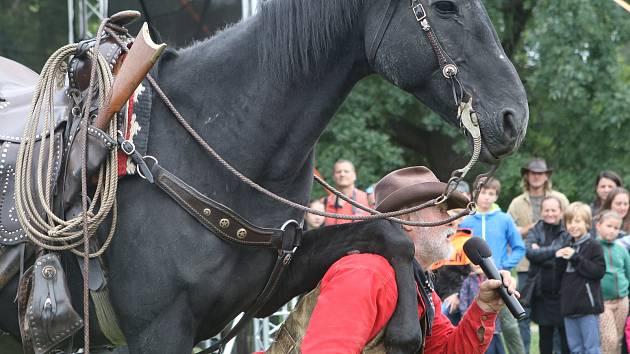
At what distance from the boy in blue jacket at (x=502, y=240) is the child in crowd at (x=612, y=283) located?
0.67 metres

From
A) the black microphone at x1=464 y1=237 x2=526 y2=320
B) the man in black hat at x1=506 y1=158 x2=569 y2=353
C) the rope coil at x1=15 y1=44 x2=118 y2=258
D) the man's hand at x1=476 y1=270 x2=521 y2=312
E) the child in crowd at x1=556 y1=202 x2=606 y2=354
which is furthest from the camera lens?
the man in black hat at x1=506 y1=158 x2=569 y2=353

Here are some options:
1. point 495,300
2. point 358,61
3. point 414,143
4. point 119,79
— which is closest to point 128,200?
point 119,79

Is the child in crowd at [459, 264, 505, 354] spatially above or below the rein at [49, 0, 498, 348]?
A: below

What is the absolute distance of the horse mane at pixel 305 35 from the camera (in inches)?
121

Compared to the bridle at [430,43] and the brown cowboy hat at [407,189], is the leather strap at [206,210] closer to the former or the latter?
the bridle at [430,43]

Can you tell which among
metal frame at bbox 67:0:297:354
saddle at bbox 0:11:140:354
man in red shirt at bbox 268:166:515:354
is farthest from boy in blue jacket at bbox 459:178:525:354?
saddle at bbox 0:11:140:354

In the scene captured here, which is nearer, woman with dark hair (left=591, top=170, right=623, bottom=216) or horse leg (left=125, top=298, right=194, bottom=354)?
horse leg (left=125, top=298, right=194, bottom=354)

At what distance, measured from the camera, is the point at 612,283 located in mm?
7781

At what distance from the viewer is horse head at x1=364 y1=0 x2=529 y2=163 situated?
288cm

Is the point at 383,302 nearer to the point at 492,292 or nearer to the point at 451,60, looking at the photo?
the point at 492,292

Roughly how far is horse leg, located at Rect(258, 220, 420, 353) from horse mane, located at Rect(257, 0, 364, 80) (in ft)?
1.84

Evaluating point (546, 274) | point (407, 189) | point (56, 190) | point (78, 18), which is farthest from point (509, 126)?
point (78, 18)

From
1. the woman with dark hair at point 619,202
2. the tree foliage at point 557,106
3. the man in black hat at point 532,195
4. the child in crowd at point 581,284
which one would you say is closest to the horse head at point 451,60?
the child in crowd at point 581,284

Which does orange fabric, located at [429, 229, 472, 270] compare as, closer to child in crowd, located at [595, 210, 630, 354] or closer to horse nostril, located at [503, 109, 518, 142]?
child in crowd, located at [595, 210, 630, 354]
